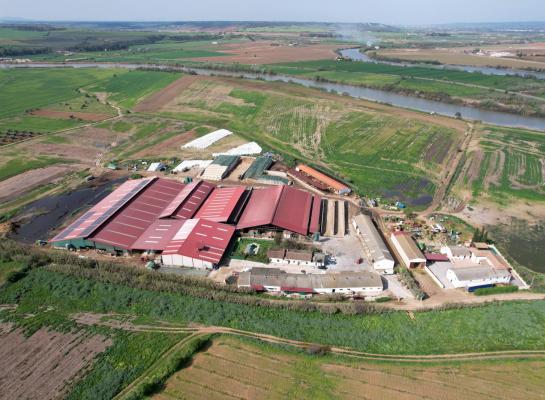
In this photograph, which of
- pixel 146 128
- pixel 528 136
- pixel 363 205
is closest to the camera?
pixel 363 205

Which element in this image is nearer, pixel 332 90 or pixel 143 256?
pixel 143 256

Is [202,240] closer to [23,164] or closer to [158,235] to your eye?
[158,235]

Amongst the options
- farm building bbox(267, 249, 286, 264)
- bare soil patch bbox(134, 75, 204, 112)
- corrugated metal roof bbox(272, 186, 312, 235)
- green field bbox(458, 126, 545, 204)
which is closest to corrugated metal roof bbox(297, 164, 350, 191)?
corrugated metal roof bbox(272, 186, 312, 235)

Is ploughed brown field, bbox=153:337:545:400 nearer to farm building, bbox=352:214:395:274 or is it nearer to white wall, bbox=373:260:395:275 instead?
white wall, bbox=373:260:395:275

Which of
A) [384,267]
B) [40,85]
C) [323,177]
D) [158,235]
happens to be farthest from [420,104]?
[40,85]

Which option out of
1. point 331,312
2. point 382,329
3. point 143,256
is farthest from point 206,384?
point 143,256

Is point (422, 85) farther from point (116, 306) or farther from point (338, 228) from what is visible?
point (116, 306)

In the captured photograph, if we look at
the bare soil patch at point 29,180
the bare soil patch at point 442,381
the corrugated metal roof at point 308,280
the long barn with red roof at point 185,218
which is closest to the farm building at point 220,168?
the long barn with red roof at point 185,218
